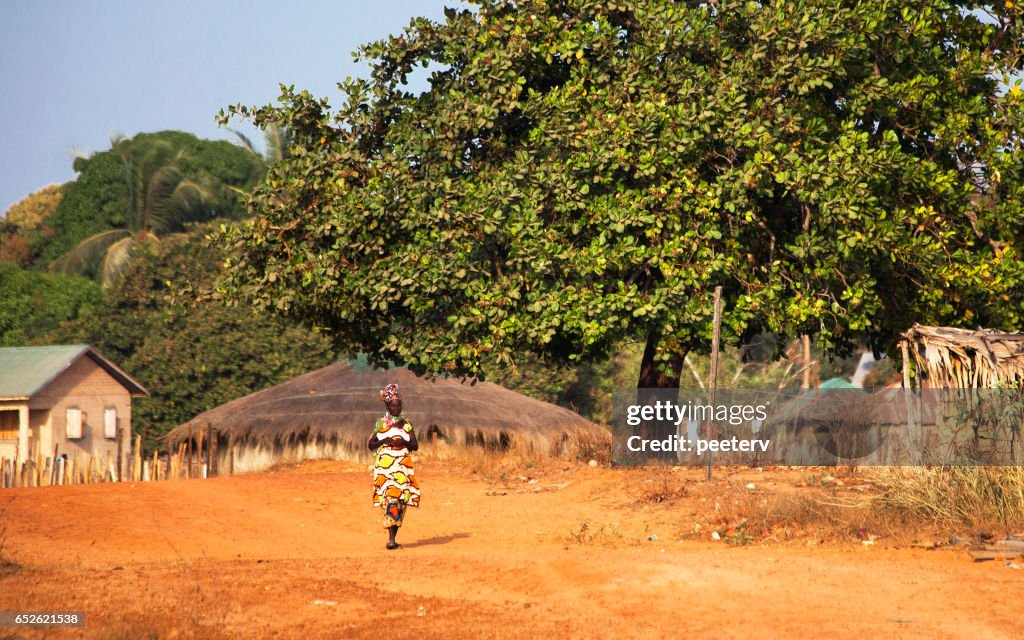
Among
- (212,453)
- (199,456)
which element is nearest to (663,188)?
(199,456)

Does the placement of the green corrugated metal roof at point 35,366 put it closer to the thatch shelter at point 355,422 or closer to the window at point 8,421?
the window at point 8,421

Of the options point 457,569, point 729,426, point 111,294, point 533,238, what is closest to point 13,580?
point 457,569

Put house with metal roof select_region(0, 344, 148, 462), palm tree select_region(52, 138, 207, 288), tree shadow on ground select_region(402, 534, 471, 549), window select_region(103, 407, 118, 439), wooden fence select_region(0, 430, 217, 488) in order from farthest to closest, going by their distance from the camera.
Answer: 1. palm tree select_region(52, 138, 207, 288)
2. window select_region(103, 407, 118, 439)
3. house with metal roof select_region(0, 344, 148, 462)
4. wooden fence select_region(0, 430, 217, 488)
5. tree shadow on ground select_region(402, 534, 471, 549)

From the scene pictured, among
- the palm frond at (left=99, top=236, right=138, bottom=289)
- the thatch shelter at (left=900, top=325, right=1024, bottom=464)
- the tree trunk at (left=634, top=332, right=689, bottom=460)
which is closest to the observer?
the thatch shelter at (left=900, top=325, right=1024, bottom=464)

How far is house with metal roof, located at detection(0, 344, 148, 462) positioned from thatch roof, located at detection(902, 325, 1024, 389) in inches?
905

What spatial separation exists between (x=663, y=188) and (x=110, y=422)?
2284cm

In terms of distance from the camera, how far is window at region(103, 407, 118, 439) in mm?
32250

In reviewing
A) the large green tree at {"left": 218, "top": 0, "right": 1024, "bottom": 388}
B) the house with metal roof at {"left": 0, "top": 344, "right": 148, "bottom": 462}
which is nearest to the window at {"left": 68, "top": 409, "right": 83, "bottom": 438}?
the house with metal roof at {"left": 0, "top": 344, "right": 148, "bottom": 462}

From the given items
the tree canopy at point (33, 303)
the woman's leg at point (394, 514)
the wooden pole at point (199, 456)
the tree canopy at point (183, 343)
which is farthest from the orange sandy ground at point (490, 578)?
the tree canopy at point (33, 303)

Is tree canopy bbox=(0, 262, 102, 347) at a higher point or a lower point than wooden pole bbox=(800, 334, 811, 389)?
higher

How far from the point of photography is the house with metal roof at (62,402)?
29250 mm

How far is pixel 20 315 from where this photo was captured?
40562 millimetres

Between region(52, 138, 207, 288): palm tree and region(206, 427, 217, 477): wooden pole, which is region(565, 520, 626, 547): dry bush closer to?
region(206, 427, 217, 477): wooden pole

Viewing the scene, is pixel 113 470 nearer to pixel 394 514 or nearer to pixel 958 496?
pixel 394 514
